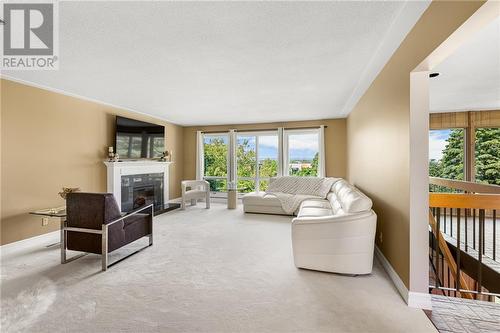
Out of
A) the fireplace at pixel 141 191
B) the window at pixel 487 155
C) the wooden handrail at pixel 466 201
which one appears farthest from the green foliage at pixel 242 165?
the wooden handrail at pixel 466 201

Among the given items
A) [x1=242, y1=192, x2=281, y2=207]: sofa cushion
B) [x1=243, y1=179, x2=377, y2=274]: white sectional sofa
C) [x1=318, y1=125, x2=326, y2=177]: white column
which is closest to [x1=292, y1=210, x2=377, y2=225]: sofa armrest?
[x1=243, y1=179, x2=377, y2=274]: white sectional sofa

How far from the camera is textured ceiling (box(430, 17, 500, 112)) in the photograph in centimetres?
225

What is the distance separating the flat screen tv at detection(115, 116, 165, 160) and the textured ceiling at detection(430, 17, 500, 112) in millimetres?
5504

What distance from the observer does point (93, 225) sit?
2.63 meters

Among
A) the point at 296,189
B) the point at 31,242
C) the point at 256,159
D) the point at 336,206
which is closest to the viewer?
the point at 31,242

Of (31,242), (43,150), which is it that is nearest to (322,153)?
(43,150)

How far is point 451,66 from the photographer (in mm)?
2809

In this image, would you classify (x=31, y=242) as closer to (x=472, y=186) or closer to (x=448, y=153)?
(x=472, y=186)

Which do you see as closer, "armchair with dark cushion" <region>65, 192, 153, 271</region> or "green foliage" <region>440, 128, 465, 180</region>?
"armchair with dark cushion" <region>65, 192, 153, 271</region>

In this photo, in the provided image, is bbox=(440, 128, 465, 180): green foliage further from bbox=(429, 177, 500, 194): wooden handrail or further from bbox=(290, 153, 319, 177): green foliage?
bbox=(290, 153, 319, 177): green foliage

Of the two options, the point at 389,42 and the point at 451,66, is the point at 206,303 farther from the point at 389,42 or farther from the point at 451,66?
the point at 451,66

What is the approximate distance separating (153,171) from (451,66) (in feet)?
19.5

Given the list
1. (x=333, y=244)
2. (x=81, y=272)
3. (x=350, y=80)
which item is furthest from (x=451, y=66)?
(x=81, y=272)

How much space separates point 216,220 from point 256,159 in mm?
2544
